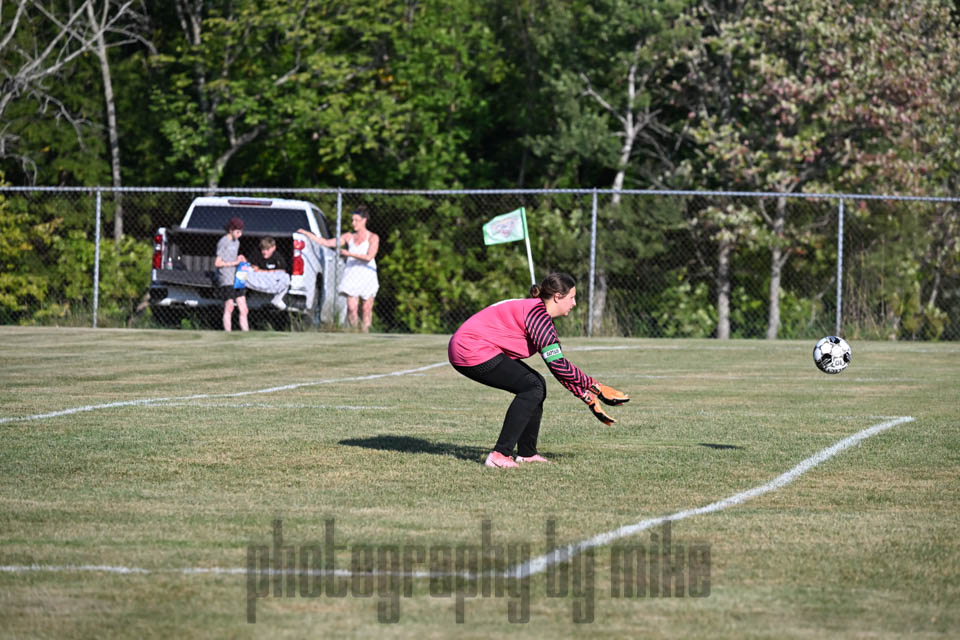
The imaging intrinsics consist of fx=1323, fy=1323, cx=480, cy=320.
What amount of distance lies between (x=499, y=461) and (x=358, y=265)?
12.8 metres

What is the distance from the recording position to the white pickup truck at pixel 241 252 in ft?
66.5

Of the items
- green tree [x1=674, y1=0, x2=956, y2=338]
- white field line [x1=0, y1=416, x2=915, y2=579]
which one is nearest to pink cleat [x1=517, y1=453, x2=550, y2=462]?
white field line [x1=0, y1=416, x2=915, y2=579]

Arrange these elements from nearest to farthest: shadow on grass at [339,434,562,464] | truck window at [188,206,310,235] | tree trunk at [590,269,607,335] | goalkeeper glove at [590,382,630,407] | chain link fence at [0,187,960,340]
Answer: goalkeeper glove at [590,382,630,407] < shadow on grass at [339,434,562,464] < truck window at [188,206,310,235] < tree trunk at [590,269,607,335] < chain link fence at [0,187,960,340]

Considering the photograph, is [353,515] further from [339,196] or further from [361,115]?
[361,115]

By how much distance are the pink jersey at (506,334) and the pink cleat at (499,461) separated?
1.95 ft

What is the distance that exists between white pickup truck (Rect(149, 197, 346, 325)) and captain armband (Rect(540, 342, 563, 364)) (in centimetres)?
1241

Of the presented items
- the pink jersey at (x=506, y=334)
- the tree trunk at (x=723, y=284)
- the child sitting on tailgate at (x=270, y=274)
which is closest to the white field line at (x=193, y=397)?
the pink jersey at (x=506, y=334)

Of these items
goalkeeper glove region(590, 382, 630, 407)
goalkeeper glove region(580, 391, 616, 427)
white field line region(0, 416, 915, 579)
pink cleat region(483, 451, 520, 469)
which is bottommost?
pink cleat region(483, 451, 520, 469)

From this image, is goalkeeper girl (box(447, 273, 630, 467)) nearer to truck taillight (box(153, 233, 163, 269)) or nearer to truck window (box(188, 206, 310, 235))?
truck taillight (box(153, 233, 163, 269))

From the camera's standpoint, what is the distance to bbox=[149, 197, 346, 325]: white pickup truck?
20.3m

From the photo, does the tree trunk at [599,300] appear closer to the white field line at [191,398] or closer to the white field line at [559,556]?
the white field line at [191,398]

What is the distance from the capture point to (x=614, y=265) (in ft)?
81.5

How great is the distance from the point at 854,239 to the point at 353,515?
19752 mm

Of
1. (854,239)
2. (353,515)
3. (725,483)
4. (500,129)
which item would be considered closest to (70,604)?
(353,515)
